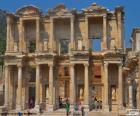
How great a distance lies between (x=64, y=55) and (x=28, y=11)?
18.1 feet

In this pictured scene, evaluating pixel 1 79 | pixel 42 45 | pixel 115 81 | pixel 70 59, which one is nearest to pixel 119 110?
pixel 115 81

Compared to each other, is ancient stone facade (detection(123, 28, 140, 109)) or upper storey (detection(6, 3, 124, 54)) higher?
upper storey (detection(6, 3, 124, 54))

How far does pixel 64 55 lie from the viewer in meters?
47.9

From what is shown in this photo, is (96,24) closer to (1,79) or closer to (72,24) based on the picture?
(72,24)

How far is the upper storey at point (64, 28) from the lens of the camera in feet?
155

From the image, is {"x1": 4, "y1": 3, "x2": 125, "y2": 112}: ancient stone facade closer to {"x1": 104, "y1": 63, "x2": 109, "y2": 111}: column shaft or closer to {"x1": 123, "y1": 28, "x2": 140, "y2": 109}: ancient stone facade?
{"x1": 104, "y1": 63, "x2": 109, "y2": 111}: column shaft

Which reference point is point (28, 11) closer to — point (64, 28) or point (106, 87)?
point (64, 28)

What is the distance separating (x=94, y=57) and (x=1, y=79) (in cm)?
2228

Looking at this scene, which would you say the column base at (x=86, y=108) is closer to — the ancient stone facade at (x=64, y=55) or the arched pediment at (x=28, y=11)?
the ancient stone facade at (x=64, y=55)

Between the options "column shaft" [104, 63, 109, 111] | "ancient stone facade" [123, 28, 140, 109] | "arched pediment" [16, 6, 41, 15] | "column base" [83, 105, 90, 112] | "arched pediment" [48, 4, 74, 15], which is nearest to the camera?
"ancient stone facade" [123, 28, 140, 109]

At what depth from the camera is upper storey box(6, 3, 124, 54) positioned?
155ft

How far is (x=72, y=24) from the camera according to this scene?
4750 centimetres

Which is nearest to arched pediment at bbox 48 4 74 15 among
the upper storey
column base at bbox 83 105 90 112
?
the upper storey

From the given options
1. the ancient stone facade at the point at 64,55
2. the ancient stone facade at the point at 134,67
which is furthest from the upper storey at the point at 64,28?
the ancient stone facade at the point at 134,67
